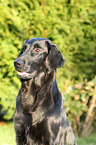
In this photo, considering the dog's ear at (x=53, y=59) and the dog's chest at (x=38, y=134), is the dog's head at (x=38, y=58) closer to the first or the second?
the dog's ear at (x=53, y=59)

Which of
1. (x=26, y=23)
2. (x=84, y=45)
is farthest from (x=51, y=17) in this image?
(x=84, y=45)

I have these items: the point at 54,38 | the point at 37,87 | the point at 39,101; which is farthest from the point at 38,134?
the point at 54,38

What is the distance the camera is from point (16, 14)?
17.9 ft

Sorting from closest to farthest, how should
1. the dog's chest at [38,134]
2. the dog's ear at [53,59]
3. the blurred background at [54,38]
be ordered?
the dog's chest at [38,134] → the dog's ear at [53,59] → the blurred background at [54,38]

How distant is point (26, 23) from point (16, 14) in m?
0.37

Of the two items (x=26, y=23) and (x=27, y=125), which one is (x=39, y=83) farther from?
(x=26, y=23)

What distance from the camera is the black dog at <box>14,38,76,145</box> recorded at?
7.75ft

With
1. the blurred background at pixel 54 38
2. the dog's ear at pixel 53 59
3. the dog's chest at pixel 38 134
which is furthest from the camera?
the blurred background at pixel 54 38

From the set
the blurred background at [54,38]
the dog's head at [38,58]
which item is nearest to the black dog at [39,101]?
the dog's head at [38,58]

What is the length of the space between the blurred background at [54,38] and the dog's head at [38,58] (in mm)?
3029

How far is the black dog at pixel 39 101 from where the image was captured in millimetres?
2363

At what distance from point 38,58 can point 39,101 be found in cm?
54

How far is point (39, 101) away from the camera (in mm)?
2498

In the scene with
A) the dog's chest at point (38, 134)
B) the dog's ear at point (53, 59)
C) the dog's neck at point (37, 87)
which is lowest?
the dog's chest at point (38, 134)
